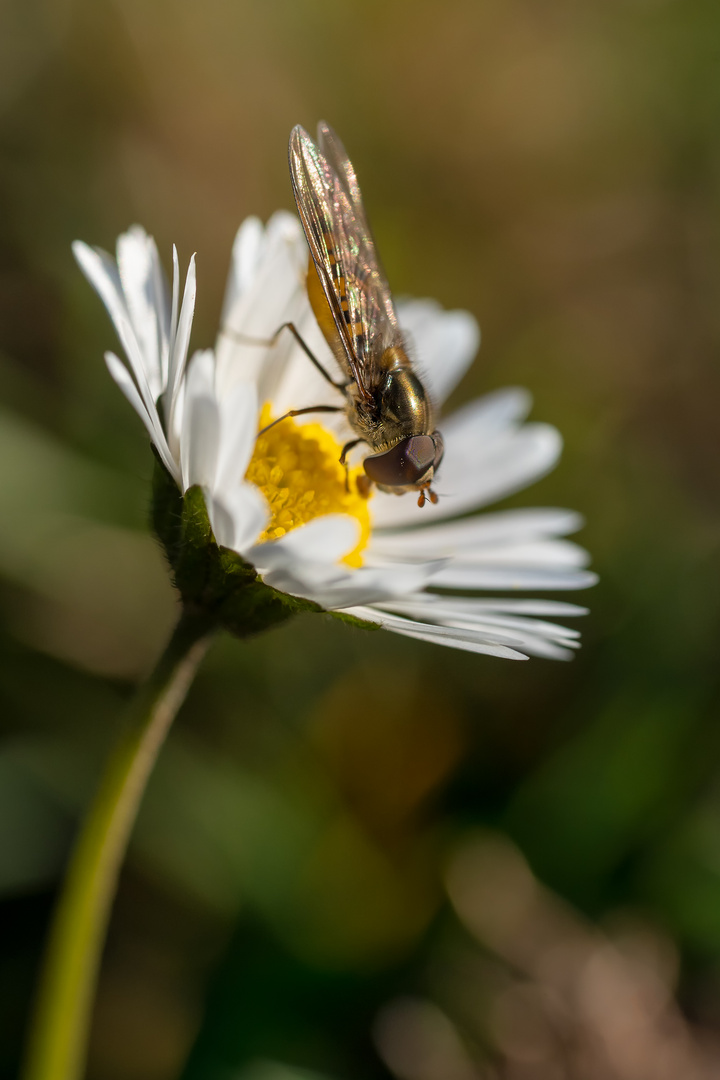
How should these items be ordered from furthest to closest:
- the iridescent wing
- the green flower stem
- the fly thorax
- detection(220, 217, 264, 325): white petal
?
1. detection(220, 217, 264, 325): white petal
2. the fly thorax
3. the iridescent wing
4. the green flower stem

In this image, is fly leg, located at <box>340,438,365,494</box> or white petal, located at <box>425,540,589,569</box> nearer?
fly leg, located at <box>340,438,365,494</box>

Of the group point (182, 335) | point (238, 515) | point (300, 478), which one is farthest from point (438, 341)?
point (238, 515)

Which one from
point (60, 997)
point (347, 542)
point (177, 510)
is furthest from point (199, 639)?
point (60, 997)

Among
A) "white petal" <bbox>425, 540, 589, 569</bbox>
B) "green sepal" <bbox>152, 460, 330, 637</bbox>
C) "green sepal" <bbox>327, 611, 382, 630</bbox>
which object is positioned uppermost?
"white petal" <bbox>425, 540, 589, 569</bbox>

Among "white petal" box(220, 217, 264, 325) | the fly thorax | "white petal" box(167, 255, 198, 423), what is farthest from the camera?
"white petal" box(220, 217, 264, 325)

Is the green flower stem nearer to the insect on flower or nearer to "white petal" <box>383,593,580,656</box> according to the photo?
"white petal" <box>383,593,580,656</box>

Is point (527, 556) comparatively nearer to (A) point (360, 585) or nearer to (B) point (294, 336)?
(B) point (294, 336)


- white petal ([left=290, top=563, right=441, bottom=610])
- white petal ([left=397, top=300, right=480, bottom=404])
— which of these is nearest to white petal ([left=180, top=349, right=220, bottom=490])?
white petal ([left=290, top=563, right=441, bottom=610])

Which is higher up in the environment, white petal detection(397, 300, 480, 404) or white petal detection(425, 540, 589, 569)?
white petal detection(397, 300, 480, 404)
